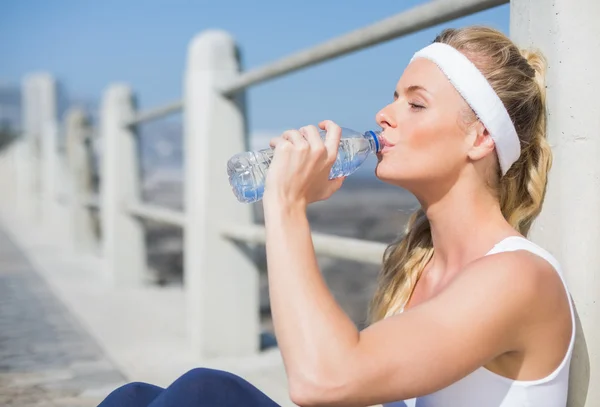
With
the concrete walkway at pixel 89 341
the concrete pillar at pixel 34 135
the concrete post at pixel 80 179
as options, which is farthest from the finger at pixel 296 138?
the concrete pillar at pixel 34 135

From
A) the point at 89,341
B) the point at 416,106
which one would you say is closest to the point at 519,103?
the point at 416,106

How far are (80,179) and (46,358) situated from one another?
4.68 meters

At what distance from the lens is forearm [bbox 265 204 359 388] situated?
116 cm

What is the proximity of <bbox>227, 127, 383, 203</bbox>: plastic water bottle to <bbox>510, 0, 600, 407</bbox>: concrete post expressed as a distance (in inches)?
14.3

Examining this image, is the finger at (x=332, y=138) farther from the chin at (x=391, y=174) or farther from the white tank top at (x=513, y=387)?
the white tank top at (x=513, y=387)

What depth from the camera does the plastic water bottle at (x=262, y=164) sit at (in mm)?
1660

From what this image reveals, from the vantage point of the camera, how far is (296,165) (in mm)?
1312

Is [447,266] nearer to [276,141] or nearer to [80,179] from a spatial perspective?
[276,141]

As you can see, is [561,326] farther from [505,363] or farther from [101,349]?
[101,349]

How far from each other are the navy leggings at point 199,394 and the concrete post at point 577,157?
0.62 metres

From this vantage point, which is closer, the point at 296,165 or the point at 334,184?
the point at 296,165

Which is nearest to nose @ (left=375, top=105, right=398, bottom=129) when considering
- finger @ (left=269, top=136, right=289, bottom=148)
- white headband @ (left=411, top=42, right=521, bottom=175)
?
white headband @ (left=411, top=42, right=521, bottom=175)

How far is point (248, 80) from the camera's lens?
2.91m

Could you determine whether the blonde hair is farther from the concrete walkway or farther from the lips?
the concrete walkway
